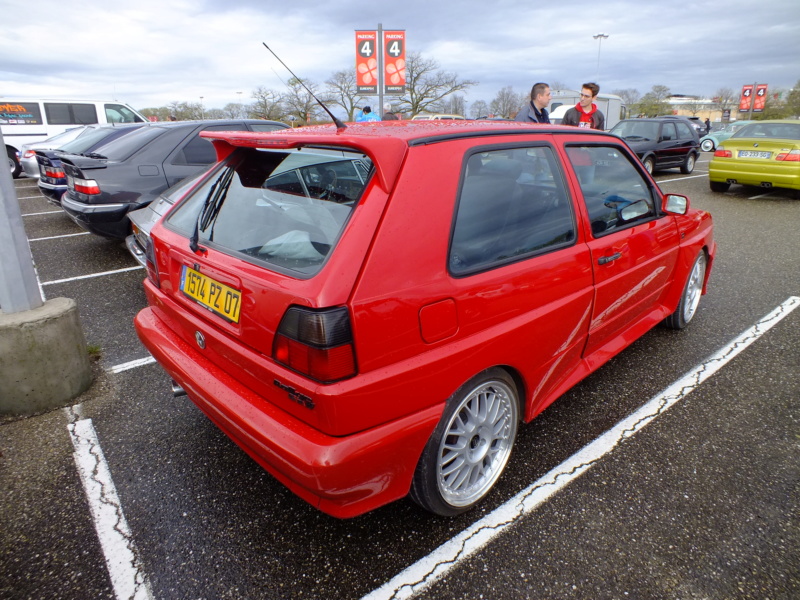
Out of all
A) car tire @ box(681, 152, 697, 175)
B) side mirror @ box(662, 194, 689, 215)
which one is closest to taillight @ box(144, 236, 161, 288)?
side mirror @ box(662, 194, 689, 215)

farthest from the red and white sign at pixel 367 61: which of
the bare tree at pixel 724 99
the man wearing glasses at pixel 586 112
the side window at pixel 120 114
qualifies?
the bare tree at pixel 724 99

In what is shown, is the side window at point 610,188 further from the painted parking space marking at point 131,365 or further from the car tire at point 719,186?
the car tire at point 719,186

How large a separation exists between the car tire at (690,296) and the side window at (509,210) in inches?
71.9

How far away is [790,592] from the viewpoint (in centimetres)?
174

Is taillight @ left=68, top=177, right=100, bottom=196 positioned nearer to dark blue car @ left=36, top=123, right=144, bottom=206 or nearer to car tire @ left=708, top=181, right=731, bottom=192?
dark blue car @ left=36, top=123, right=144, bottom=206

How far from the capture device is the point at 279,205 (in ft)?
6.52

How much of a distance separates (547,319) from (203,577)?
167cm

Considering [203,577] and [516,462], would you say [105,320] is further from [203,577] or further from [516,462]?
[516,462]

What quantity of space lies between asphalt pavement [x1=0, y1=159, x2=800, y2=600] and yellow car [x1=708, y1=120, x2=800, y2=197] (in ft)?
24.8

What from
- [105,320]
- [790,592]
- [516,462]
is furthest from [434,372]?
[105,320]

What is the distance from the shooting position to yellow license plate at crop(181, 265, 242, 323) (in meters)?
1.82

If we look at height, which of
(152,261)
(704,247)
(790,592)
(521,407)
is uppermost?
(152,261)

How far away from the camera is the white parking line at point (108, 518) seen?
5.90 feet

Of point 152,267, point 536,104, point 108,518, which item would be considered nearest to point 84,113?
point 536,104
